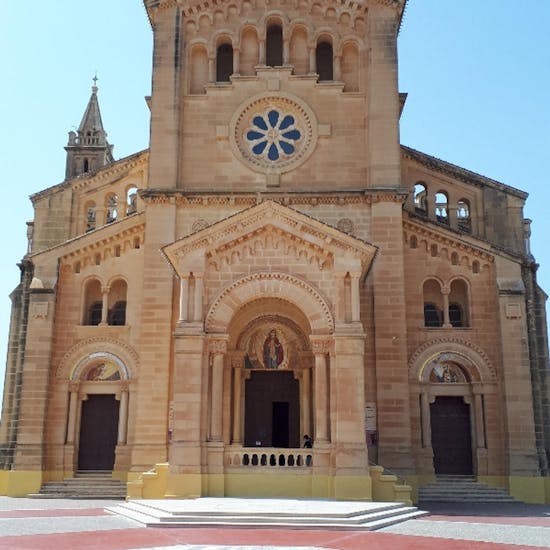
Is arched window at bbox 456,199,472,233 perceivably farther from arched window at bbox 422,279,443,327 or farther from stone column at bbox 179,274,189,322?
stone column at bbox 179,274,189,322

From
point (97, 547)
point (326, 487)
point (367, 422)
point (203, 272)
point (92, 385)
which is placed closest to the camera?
point (97, 547)

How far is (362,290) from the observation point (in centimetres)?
3272

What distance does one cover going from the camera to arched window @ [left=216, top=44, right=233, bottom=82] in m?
36.7

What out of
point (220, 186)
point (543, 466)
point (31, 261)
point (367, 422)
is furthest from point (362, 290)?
point (31, 261)

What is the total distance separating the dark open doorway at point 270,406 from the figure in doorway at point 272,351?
0.80 meters

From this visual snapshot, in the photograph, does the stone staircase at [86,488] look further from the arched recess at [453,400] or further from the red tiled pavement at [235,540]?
the arched recess at [453,400]

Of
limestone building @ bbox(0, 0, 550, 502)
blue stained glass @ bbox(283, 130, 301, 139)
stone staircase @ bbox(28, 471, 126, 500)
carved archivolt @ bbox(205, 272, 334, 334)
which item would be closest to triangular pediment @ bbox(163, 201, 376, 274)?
limestone building @ bbox(0, 0, 550, 502)

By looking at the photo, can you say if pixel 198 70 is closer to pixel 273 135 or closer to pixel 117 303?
pixel 273 135

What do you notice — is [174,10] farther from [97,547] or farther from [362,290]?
[97,547]

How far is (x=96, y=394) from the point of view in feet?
111

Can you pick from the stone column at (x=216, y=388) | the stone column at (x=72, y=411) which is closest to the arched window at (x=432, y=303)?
the stone column at (x=216, y=388)

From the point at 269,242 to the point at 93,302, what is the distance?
12.1m

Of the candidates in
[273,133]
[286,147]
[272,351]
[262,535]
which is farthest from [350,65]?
[262,535]

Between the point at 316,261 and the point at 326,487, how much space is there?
7461 mm
